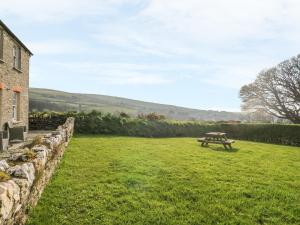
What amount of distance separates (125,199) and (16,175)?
2668 mm

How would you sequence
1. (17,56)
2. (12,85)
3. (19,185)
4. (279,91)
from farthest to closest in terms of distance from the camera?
(279,91), (17,56), (12,85), (19,185)

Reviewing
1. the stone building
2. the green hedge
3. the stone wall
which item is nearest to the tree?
the green hedge

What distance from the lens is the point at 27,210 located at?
5086 millimetres

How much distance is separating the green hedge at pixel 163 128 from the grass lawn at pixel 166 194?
12.3m

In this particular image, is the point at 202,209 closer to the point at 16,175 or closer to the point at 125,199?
the point at 125,199

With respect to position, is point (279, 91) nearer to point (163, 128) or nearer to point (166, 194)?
point (163, 128)

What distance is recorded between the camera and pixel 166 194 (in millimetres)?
6707

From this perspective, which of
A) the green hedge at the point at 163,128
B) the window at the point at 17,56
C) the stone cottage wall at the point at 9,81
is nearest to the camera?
the stone cottage wall at the point at 9,81

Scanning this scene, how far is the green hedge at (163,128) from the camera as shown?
22375 mm

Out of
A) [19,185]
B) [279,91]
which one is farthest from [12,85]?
[279,91]

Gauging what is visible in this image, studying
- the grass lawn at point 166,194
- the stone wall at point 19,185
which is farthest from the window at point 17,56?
the stone wall at point 19,185

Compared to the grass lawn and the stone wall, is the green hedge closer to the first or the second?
the grass lawn

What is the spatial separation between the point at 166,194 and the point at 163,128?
18630mm

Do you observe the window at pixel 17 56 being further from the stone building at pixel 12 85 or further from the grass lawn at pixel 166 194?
the grass lawn at pixel 166 194
